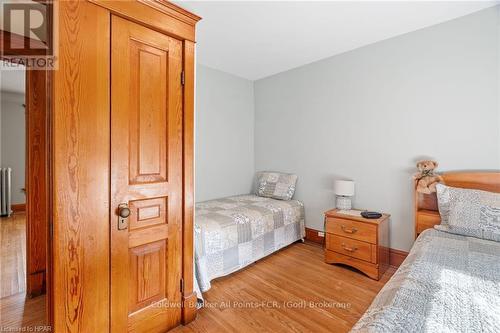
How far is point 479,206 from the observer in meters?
1.85

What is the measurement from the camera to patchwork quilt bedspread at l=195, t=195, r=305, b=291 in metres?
2.22

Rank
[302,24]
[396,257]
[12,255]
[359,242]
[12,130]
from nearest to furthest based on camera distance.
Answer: [302,24]
[359,242]
[396,257]
[12,255]
[12,130]

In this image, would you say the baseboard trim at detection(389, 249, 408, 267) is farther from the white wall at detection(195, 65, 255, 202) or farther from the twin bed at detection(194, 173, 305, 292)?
the white wall at detection(195, 65, 255, 202)

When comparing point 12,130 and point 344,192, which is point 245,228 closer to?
point 344,192

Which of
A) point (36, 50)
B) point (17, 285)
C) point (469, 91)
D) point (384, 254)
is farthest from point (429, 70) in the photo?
point (17, 285)

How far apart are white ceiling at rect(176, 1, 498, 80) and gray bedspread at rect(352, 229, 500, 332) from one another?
6.85 feet

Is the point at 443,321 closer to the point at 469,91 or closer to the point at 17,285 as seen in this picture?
the point at 469,91

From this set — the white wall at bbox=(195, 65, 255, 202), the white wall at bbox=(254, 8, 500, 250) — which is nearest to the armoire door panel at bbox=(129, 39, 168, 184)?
the white wall at bbox=(195, 65, 255, 202)

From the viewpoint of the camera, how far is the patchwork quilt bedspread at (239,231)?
222cm

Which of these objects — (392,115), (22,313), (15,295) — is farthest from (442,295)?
(15,295)

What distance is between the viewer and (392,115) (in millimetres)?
2725

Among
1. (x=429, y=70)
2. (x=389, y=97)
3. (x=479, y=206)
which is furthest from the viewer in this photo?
(x=389, y=97)

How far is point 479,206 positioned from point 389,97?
143cm

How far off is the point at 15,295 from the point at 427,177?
400 centimetres
